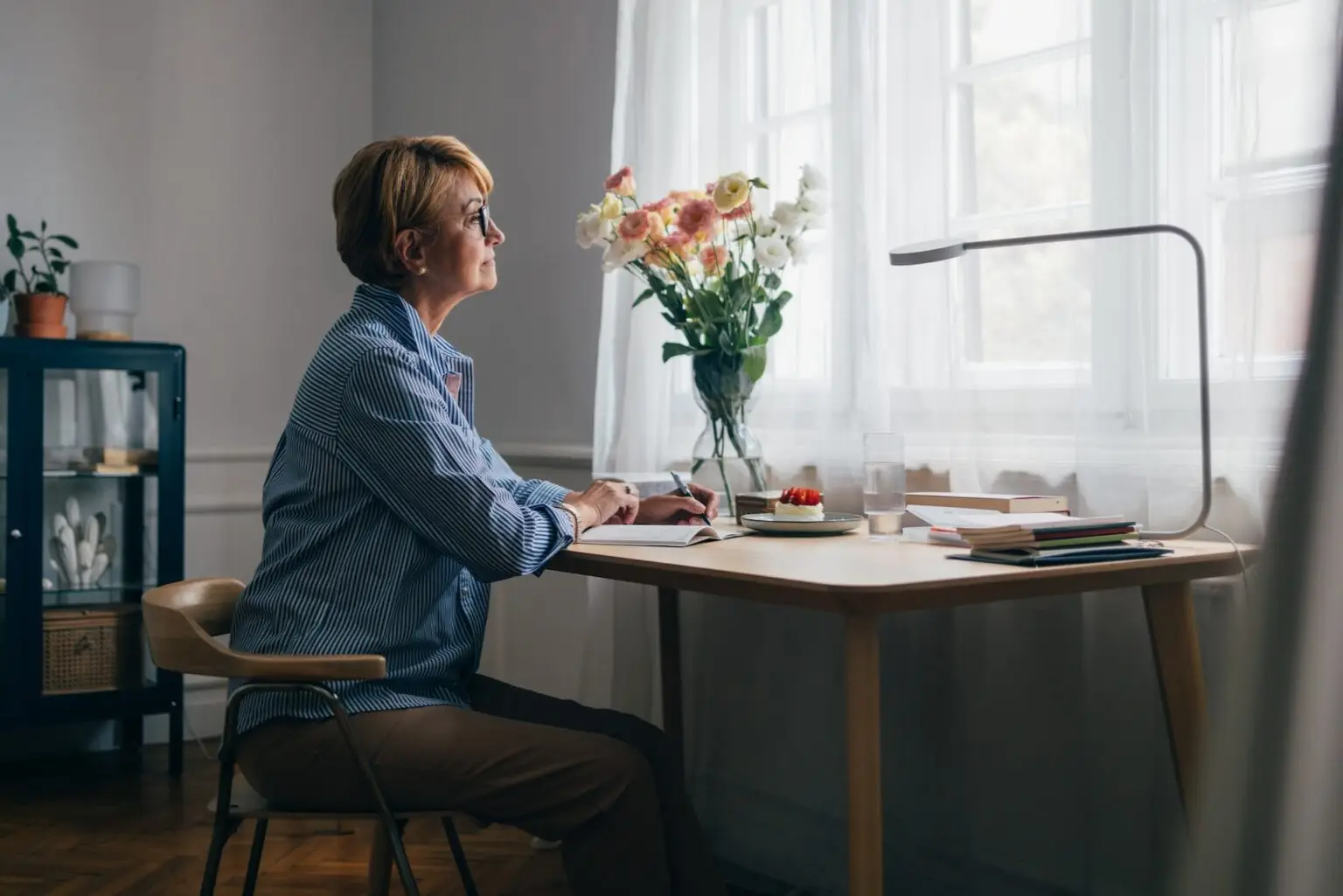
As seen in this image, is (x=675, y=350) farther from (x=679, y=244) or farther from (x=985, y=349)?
(x=985, y=349)

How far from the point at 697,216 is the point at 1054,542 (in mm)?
897

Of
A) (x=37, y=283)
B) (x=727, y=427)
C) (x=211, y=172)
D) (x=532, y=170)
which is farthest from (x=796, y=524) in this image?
(x=211, y=172)

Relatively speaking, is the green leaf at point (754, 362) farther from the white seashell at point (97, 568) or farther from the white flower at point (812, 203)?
the white seashell at point (97, 568)

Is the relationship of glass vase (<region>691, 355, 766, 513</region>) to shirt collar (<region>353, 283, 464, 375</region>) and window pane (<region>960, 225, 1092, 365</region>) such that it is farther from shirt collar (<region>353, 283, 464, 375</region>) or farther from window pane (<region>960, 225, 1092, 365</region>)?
shirt collar (<region>353, 283, 464, 375</region>)

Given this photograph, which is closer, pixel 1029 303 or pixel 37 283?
pixel 1029 303

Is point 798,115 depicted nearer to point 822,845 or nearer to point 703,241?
point 703,241

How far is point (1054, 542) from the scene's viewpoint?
162 centimetres

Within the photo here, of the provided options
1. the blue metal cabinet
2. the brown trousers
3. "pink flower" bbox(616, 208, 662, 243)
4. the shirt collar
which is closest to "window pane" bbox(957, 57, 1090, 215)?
"pink flower" bbox(616, 208, 662, 243)

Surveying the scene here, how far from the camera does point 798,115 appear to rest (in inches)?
102

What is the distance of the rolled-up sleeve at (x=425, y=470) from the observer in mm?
1646

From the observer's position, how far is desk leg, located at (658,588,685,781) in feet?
8.15

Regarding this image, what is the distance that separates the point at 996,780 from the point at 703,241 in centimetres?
106

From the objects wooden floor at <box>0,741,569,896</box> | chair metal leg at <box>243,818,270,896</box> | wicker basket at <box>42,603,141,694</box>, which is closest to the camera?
chair metal leg at <box>243,818,270,896</box>

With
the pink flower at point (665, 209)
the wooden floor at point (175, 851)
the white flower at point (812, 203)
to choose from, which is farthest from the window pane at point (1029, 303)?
the wooden floor at point (175, 851)
